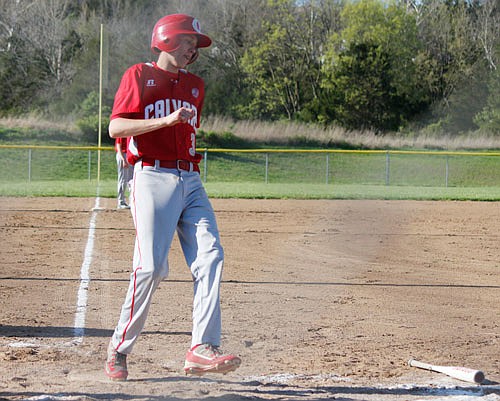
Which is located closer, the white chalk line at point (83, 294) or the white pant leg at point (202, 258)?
the white pant leg at point (202, 258)

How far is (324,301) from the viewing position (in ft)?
21.0

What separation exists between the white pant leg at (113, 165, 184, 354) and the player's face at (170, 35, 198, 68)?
0.56 m

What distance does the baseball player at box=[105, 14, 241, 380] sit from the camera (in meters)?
3.88

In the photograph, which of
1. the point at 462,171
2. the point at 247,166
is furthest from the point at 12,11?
the point at 462,171

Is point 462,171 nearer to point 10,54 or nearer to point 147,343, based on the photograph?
point 10,54

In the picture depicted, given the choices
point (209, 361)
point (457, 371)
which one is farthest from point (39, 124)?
point (457, 371)

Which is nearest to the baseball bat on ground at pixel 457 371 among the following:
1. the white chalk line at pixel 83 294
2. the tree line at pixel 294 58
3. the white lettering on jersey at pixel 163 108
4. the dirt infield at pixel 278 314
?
the dirt infield at pixel 278 314

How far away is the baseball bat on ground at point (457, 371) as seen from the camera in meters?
3.94

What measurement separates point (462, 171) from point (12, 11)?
2040cm

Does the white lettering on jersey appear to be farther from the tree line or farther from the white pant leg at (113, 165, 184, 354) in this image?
the tree line

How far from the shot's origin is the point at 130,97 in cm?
393

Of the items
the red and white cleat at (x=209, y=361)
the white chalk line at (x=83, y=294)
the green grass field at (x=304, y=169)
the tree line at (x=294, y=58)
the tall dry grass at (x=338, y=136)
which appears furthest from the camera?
the tree line at (x=294, y=58)

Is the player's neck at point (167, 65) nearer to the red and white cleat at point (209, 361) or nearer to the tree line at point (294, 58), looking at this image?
the red and white cleat at point (209, 361)

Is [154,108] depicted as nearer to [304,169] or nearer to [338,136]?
[304,169]
